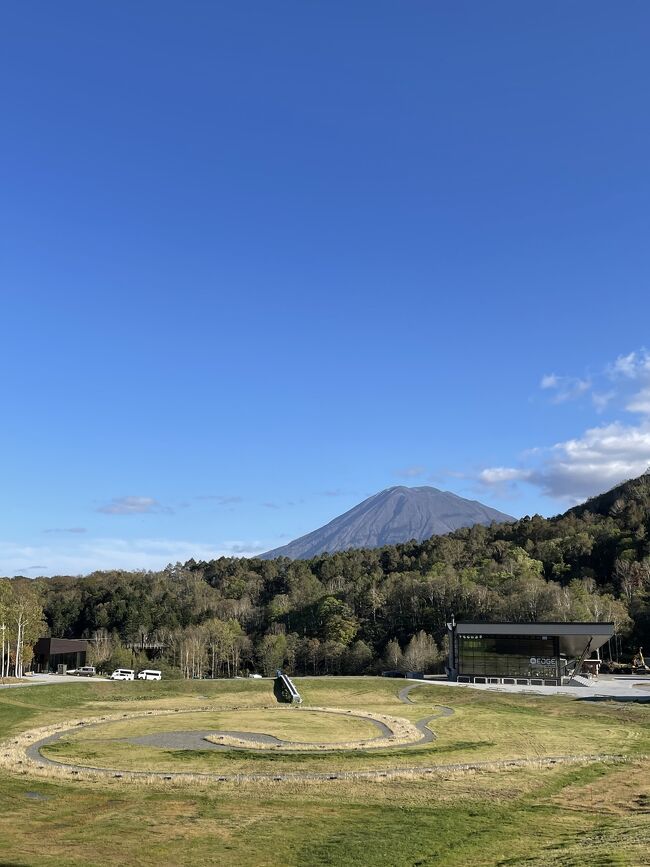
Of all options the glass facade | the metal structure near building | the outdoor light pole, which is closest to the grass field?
the metal structure near building

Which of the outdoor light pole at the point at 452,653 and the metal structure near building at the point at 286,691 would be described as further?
the outdoor light pole at the point at 452,653

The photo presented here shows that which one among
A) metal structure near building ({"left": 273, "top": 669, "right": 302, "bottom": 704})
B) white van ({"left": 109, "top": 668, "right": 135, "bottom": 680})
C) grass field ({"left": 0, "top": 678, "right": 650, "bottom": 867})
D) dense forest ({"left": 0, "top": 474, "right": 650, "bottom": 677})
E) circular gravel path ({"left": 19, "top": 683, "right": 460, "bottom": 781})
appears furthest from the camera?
dense forest ({"left": 0, "top": 474, "right": 650, "bottom": 677})

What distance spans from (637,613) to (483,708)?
5794 cm

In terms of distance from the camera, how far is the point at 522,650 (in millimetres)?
82625

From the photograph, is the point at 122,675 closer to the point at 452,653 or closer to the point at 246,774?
the point at 452,653

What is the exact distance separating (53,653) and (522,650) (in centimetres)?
6544

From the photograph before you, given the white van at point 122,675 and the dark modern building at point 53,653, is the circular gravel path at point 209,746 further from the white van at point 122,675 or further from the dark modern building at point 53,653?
the dark modern building at point 53,653

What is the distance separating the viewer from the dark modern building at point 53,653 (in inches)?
4008

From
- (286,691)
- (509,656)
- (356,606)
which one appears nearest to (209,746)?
(286,691)

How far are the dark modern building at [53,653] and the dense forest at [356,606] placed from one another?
3.36m

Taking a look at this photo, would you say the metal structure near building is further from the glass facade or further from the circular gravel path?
the glass facade

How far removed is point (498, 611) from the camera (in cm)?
11900

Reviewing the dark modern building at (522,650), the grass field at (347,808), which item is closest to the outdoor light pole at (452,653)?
the dark modern building at (522,650)

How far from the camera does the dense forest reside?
11269cm
